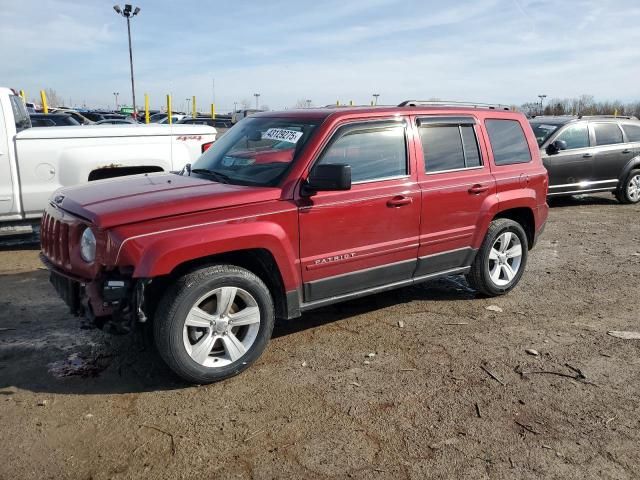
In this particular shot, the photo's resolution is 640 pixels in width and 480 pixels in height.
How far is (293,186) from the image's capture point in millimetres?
4004

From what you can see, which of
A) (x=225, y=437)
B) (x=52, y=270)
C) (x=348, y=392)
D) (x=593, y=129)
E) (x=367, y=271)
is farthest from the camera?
(x=593, y=129)

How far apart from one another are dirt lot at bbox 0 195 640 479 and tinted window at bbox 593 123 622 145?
6778mm

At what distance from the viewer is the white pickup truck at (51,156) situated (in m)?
6.86

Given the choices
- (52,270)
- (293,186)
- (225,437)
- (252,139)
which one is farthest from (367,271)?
(52,270)

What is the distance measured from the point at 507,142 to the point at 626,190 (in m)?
7.58

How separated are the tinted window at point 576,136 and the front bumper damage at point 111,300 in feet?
31.4

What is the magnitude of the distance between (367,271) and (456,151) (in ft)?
4.90

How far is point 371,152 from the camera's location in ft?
14.7

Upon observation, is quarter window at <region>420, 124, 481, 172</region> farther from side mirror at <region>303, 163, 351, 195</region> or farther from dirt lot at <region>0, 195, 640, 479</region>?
dirt lot at <region>0, 195, 640, 479</region>

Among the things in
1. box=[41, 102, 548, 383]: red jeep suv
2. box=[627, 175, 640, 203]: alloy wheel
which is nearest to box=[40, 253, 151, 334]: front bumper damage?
box=[41, 102, 548, 383]: red jeep suv

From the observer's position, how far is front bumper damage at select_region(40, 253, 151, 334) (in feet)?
11.2

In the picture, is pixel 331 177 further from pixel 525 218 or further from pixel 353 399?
pixel 525 218

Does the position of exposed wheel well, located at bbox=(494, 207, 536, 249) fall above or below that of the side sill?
above

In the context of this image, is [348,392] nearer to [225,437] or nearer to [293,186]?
[225,437]
